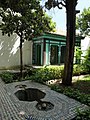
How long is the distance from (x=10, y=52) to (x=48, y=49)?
164 inches

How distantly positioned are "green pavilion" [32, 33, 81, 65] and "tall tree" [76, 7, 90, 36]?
468cm

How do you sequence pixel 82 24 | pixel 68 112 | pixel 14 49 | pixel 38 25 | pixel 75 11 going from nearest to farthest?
pixel 68 112 < pixel 75 11 < pixel 38 25 < pixel 14 49 < pixel 82 24

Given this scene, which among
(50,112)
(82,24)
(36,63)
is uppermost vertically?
(82,24)

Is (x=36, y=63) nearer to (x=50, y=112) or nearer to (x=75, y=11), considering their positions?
(x=75, y=11)

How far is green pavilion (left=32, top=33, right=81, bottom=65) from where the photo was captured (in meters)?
17.2

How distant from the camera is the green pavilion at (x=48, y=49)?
56.4 ft

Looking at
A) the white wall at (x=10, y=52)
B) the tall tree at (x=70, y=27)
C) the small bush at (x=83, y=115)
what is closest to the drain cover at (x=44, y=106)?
the small bush at (x=83, y=115)

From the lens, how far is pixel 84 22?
2217 centimetres

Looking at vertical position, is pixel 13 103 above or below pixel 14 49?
below

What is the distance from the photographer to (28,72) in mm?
13844

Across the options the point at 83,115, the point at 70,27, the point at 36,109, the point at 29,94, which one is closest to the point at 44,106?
the point at 36,109

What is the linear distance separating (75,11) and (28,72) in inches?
258

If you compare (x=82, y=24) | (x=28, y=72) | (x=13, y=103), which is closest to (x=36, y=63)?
(x=28, y=72)

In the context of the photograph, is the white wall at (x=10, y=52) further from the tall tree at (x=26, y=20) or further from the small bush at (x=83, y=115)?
the small bush at (x=83, y=115)
